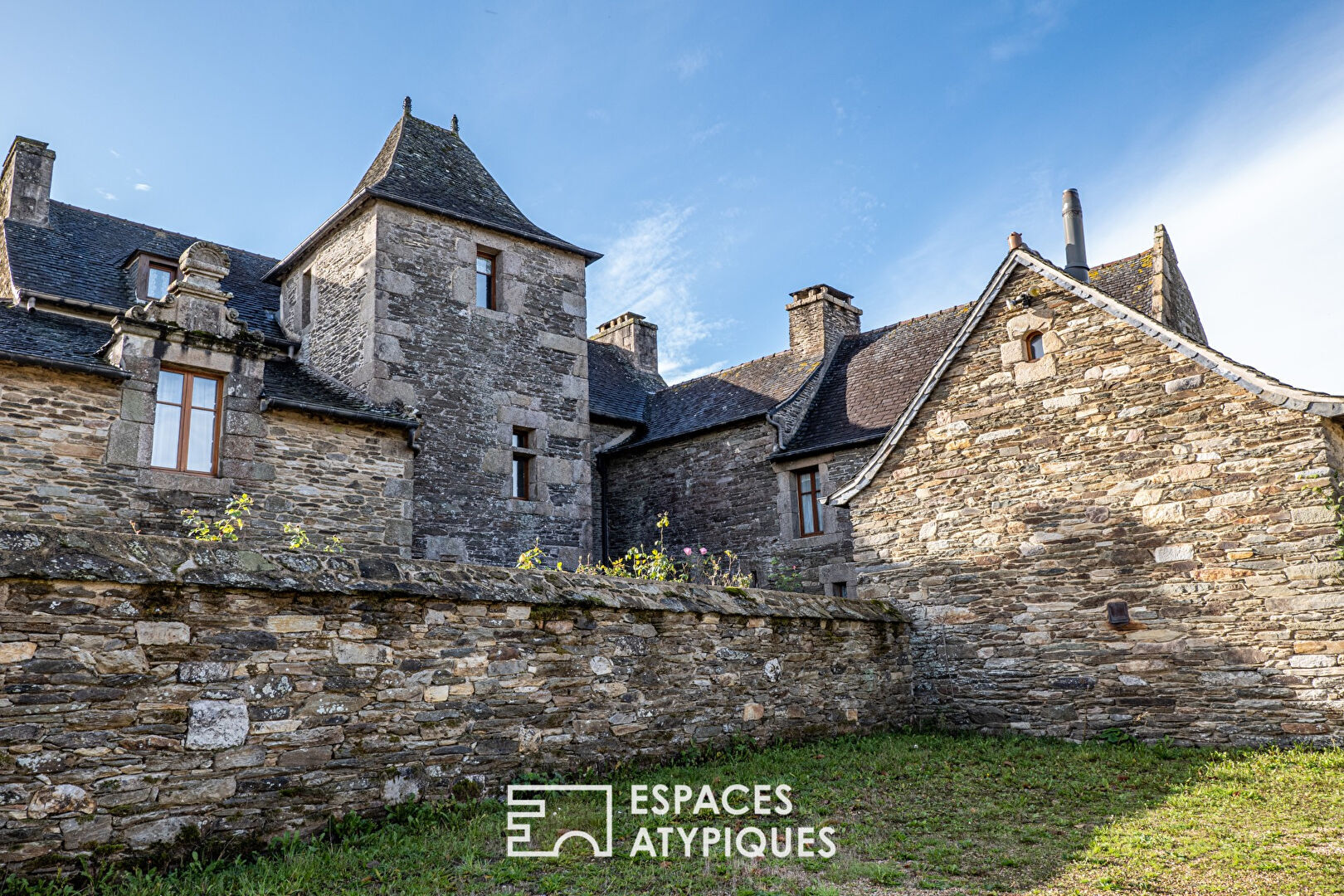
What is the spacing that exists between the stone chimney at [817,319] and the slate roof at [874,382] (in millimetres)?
436

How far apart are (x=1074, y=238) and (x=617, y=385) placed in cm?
977

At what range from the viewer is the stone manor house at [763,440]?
855 cm

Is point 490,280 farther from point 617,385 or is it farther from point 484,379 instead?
point 617,385

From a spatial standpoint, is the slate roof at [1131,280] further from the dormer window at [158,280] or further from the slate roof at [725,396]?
the dormer window at [158,280]

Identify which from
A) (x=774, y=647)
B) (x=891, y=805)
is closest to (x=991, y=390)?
(x=774, y=647)

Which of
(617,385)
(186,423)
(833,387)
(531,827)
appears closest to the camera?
(531,827)

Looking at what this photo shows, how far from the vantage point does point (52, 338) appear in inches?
411

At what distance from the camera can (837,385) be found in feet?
53.9

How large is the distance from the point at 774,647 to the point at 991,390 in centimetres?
391

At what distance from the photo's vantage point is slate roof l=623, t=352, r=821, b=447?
1638cm

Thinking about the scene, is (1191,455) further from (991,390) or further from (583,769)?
(583,769)

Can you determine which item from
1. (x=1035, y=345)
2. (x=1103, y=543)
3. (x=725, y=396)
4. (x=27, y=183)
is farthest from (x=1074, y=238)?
(x=27, y=183)

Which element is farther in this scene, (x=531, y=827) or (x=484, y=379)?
(x=484, y=379)

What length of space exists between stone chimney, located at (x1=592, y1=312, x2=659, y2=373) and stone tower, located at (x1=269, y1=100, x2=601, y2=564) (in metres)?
5.27
